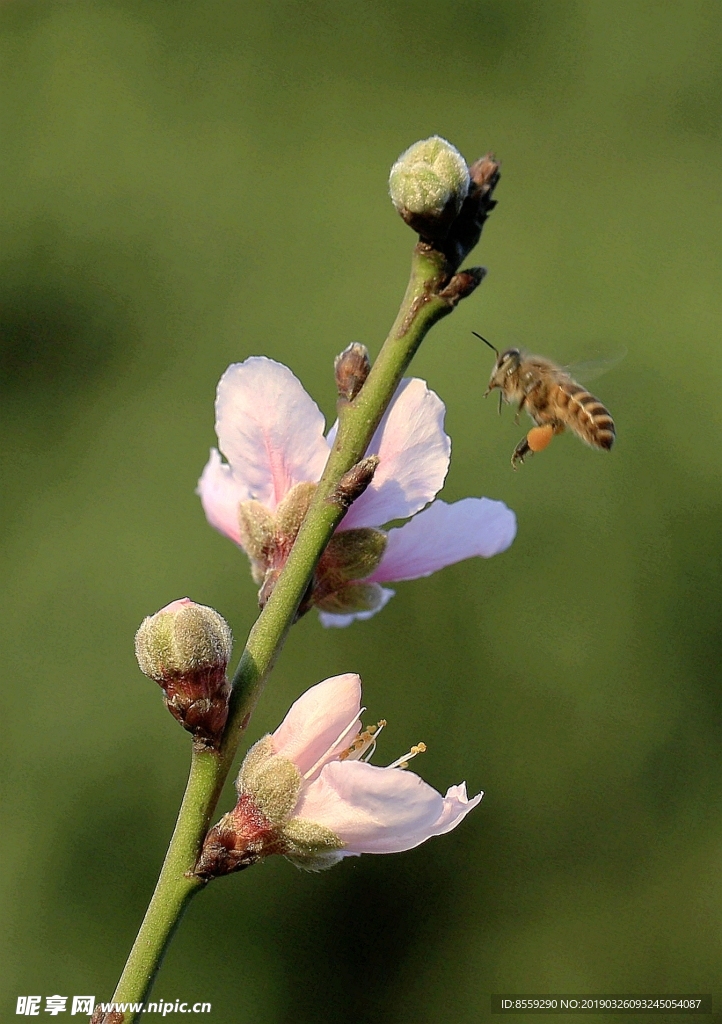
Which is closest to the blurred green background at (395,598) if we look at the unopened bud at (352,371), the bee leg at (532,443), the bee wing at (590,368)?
the bee wing at (590,368)

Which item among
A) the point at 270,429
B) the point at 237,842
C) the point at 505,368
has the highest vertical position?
the point at 505,368

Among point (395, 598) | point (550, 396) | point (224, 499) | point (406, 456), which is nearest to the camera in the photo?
point (406, 456)

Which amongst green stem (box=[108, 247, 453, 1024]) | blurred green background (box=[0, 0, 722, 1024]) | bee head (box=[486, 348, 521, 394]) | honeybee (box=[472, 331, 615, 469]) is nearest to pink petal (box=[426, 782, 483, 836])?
green stem (box=[108, 247, 453, 1024])

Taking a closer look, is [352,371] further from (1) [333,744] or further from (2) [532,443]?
(2) [532,443]

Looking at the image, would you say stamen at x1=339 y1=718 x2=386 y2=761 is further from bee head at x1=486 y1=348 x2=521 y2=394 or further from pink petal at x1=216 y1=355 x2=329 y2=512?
bee head at x1=486 y1=348 x2=521 y2=394

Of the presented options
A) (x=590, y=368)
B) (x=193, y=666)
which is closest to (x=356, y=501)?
(x=193, y=666)

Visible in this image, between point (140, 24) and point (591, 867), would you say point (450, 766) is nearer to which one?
point (591, 867)
